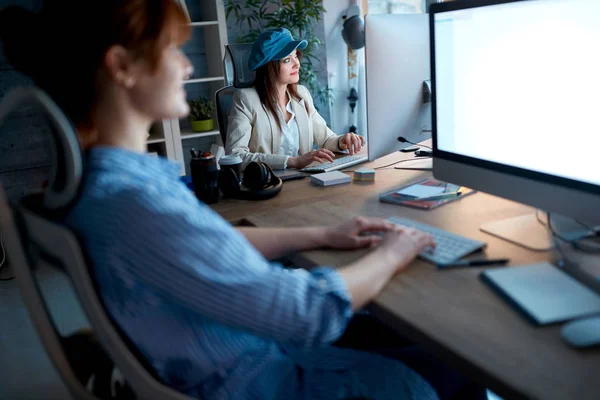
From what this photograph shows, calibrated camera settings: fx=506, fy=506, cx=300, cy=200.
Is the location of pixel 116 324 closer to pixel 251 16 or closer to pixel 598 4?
pixel 598 4

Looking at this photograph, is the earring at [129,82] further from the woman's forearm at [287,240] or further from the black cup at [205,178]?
the black cup at [205,178]

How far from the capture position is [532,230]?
1.07 m

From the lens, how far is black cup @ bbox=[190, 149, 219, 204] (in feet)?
4.63

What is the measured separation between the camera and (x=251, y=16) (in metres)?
3.83

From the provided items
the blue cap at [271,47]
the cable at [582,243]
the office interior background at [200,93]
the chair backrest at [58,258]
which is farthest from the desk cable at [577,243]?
the office interior background at [200,93]

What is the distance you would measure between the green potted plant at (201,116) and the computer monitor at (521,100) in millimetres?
2544

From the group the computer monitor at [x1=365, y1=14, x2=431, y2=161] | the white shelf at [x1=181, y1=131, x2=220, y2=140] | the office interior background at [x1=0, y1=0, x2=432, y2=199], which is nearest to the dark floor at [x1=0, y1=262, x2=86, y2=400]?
the office interior background at [x1=0, y1=0, x2=432, y2=199]

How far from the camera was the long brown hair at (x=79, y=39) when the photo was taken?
2.30ft

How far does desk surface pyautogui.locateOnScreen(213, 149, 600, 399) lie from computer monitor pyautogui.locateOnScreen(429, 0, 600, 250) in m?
0.10

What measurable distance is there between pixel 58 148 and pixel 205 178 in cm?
75

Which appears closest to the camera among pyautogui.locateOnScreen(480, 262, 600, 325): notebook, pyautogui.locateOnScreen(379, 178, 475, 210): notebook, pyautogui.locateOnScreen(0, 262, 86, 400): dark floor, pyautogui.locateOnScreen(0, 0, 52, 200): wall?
pyautogui.locateOnScreen(480, 262, 600, 325): notebook

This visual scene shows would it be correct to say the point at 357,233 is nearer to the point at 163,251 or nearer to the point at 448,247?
the point at 448,247

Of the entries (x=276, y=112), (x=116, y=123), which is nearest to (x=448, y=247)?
(x=116, y=123)

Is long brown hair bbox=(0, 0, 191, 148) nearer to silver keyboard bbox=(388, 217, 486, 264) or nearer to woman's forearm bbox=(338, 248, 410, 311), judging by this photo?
woman's forearm bbox=(338, 248, 410, 311)
